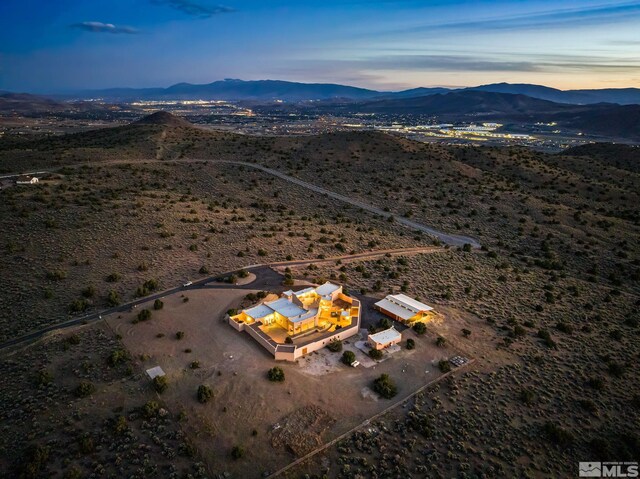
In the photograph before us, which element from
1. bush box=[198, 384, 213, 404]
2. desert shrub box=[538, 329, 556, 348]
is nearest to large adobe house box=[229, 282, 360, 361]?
bush box=[198, 384, 213, 404]

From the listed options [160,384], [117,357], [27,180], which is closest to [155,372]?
[160,384]

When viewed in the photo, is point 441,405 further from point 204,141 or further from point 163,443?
point 204,141

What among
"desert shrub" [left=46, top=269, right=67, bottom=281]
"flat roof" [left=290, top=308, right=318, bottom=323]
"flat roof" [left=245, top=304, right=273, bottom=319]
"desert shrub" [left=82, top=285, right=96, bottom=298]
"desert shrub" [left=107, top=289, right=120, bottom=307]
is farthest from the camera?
"desert shrub" [left=46, top=269, right=67, bottom=281]

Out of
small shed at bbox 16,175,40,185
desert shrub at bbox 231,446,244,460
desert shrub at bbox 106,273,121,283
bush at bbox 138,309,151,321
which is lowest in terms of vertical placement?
desert shrub at bbox 231,446,244,460

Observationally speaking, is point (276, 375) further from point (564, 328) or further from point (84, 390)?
point (564, 328)

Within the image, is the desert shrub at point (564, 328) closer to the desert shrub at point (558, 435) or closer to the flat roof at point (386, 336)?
the desert shrub at point (558, 435)

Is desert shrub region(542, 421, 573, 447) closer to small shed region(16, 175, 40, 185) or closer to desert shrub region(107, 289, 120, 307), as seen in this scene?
desert shrub region(107, 289, 120, 307)
